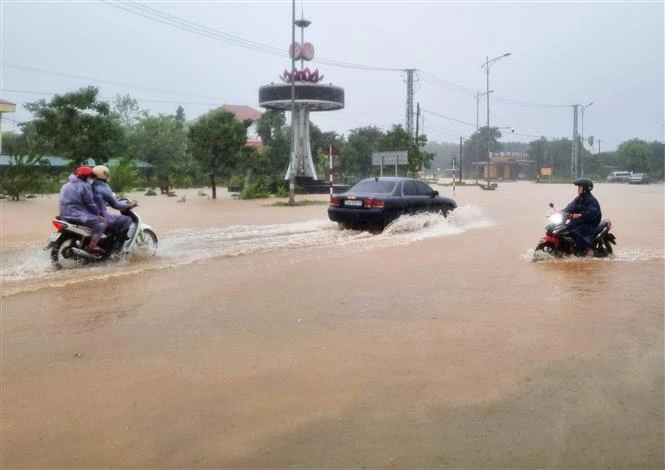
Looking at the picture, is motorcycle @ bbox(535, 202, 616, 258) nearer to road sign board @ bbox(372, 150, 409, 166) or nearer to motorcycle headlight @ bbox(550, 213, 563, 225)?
motorcycle headlight @ bbox(550, 213, 563, 225)

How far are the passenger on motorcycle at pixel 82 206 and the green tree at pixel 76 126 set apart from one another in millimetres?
21498

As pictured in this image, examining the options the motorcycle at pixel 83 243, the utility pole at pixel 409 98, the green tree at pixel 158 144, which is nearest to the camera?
the motorcycle at pixel 83 243

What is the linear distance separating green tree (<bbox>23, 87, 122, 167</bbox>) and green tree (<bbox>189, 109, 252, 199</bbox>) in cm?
452

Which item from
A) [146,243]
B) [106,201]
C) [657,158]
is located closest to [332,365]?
[106,201]

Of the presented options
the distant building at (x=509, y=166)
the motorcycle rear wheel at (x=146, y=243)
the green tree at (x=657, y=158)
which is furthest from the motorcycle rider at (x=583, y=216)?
the distant building at (x=509, y=166)

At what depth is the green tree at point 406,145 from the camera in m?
43.7

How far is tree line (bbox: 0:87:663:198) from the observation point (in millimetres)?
28641

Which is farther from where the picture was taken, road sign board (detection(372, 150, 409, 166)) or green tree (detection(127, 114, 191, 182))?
green tree (detection(127, 114, 191, 182))

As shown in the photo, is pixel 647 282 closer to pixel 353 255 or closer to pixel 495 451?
Answer: pixel 353 255

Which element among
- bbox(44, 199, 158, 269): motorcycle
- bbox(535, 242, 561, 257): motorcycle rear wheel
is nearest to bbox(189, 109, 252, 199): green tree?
bbox(44, 199, 158, 269): motorcycle

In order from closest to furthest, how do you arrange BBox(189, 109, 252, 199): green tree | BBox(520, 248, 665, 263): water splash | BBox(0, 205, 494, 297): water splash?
BBox(0, 205, 494, 297): water splash < BBox(520, 248, 665, 263): water splash < BBox(189, 109, 252, 199): green tree

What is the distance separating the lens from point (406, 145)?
143 feet

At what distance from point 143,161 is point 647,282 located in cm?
6263

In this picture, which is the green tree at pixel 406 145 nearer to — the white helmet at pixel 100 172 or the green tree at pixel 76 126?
the green tree at pixel 76 126
